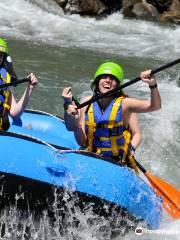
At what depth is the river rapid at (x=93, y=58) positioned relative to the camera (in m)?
5.85

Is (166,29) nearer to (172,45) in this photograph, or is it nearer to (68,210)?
(172,45)

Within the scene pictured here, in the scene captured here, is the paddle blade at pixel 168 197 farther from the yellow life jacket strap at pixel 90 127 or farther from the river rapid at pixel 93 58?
the yellow life jacket strap at pixel 90 127

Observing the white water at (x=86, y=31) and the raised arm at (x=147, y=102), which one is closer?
the raised arm at (x=147, y=102)

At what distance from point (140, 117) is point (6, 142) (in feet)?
11.5

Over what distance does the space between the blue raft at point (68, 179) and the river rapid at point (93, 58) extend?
237mm

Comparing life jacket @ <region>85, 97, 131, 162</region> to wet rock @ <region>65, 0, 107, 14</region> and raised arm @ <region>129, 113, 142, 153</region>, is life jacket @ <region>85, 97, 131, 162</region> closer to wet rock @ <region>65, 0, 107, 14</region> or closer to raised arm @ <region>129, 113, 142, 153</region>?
raised arm @ <region>129, 113, 142, 153</region>

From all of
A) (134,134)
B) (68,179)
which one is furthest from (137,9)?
(68,179)

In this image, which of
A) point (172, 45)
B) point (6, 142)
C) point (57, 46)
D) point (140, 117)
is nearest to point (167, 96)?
point (140, 117)

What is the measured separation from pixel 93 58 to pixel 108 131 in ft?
19.6

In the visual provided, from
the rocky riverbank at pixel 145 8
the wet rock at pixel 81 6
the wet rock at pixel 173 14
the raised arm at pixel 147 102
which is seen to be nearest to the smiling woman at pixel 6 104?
the raised arm at pixel 147 102

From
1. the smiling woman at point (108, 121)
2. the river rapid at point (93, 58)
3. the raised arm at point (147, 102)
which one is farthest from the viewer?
the river rapid at point (93, 58)

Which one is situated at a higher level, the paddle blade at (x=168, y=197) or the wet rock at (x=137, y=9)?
the wet rock at (x=137, y=9)

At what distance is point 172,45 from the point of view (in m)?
11.5

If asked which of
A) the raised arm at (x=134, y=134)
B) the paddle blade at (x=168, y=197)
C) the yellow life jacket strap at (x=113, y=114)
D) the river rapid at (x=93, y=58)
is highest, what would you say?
the river rapid at (x=93, y=58)
